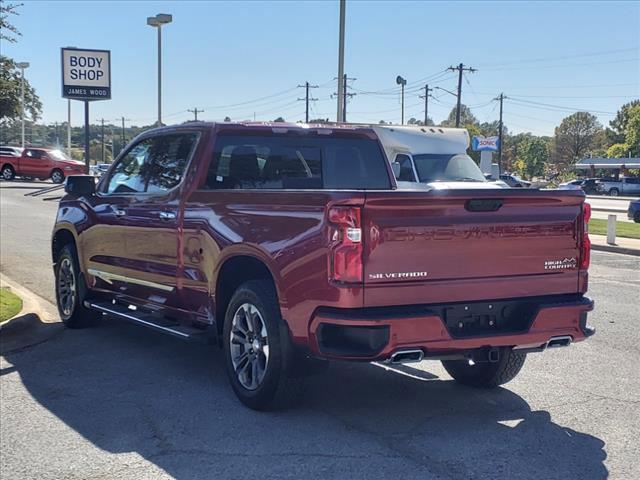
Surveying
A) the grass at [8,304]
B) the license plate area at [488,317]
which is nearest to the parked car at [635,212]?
the grass at [8,304]

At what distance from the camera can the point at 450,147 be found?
16.5 metres

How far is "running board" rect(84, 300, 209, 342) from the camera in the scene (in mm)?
5520

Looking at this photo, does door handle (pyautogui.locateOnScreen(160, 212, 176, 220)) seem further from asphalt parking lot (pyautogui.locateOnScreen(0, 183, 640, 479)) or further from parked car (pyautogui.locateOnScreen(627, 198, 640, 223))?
parked car (pyautogui.locateOnScreen(627, 198, 640, 223))

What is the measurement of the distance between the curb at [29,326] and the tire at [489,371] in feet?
13.2

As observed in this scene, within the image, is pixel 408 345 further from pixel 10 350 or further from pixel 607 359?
Answer: pixel 10 350

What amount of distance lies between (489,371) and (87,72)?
806 inches

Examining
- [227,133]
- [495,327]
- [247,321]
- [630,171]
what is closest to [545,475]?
[495,327]

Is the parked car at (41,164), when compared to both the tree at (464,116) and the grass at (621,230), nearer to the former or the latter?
the grass at (621,230)

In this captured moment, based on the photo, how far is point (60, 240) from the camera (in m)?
7.95

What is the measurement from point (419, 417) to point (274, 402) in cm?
97

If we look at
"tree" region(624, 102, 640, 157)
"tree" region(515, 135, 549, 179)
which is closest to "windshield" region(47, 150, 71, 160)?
"tree" region(624, 102, 640, 157)

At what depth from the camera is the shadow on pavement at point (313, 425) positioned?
4066 mm

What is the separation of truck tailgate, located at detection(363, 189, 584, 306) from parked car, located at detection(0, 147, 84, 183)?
37.1m

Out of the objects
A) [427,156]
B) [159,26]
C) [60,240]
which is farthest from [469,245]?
[159,26]
